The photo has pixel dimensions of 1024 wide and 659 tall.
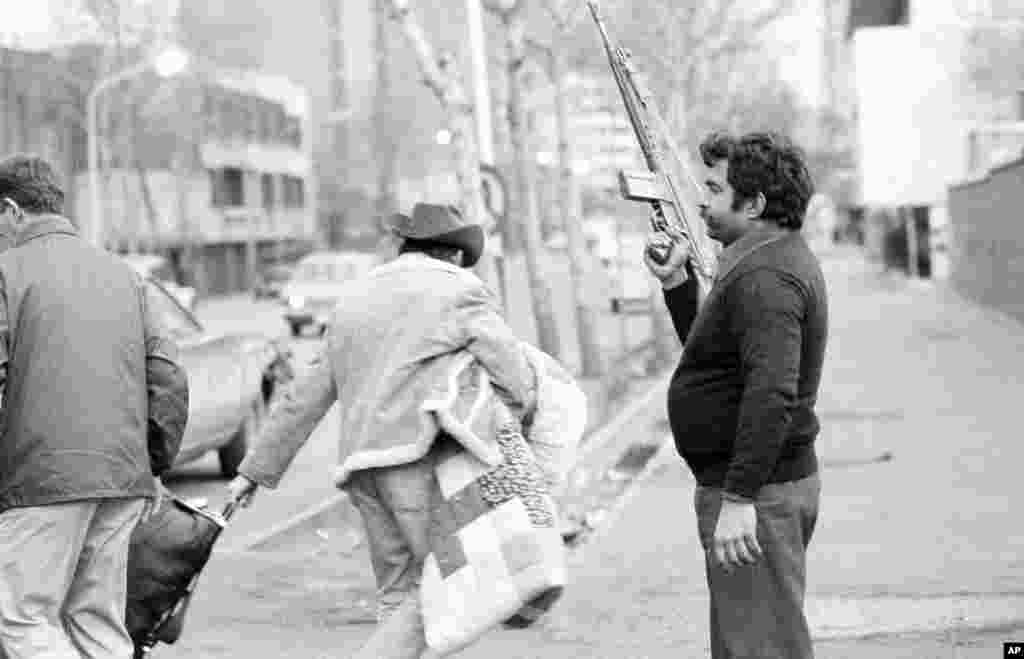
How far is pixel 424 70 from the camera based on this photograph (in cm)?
1459

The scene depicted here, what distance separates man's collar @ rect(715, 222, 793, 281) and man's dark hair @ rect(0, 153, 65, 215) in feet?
6.80

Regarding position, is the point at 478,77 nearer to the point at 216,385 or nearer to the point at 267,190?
the point at 216,385

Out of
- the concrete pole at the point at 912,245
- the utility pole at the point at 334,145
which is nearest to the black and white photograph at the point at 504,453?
the concrete pole at the point at 912,245

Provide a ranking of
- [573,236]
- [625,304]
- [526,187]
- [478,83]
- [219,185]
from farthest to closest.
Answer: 1. [219,185]
2. [573,236]
3. [526,187]
4. [478,83]
5. [625,304]

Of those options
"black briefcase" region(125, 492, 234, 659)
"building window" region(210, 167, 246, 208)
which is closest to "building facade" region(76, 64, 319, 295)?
"building window" region(210, 167, 246, 208)

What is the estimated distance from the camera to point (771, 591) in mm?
4816

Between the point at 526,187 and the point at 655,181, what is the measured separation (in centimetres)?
1624

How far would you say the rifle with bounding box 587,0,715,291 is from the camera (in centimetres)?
537

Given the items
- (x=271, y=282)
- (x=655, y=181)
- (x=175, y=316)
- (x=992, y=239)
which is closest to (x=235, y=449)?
(x=175, y=316)

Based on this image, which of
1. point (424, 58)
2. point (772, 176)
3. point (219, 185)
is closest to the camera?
point (772, 176)

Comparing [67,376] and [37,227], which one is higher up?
[37,227]

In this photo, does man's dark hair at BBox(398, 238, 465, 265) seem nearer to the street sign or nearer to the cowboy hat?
the cowboy hat

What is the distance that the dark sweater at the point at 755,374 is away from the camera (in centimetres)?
462

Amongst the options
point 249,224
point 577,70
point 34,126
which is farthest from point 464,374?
point 249,224
